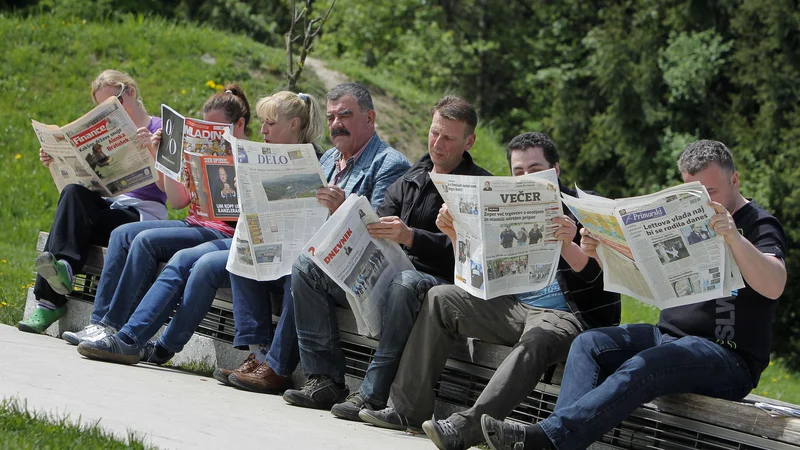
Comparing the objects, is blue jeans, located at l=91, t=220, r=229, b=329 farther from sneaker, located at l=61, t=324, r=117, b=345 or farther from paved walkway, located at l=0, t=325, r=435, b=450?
paved walkway, located at l=0, t=325, r=435, b=450

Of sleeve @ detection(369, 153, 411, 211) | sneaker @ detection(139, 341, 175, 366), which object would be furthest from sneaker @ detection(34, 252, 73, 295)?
sleeve @ detection(369, 153, 411, 211)

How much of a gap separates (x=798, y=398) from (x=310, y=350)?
7.60 metres

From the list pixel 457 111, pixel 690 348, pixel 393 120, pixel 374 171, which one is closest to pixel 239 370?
pixel 374 171

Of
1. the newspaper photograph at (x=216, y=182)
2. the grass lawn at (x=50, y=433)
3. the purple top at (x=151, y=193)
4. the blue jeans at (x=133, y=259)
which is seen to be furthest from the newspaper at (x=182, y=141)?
the grass lawn at (x=50, y=433)

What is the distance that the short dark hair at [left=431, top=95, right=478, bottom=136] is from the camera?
503cm

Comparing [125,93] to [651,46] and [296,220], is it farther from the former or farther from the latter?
[651,46]

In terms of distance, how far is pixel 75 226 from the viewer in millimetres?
6258

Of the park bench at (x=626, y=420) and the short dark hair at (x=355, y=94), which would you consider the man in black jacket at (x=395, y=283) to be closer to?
the park bench at (x=626, y=420)

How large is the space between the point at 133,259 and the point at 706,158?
3233mm

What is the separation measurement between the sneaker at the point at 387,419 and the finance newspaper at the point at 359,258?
0.40m

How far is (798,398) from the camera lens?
1088 centimetres

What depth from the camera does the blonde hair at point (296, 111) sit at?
18.9ft

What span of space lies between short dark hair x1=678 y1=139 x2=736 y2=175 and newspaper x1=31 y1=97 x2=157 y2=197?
11.0 ft

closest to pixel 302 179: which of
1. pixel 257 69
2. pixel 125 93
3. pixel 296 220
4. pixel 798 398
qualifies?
pixel 296 220
